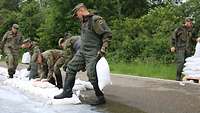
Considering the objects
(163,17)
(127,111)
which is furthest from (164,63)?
(127,111)

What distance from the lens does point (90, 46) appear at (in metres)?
8.33

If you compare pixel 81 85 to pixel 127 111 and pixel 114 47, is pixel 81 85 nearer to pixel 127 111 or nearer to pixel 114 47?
pixel 127 111

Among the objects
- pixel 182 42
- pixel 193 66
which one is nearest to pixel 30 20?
pixel 182 42

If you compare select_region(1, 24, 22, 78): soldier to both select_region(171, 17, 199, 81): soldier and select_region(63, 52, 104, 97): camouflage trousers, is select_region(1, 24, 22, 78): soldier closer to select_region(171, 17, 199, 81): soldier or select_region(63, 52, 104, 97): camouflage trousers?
select_region(171, 17, 199, 81): soldier

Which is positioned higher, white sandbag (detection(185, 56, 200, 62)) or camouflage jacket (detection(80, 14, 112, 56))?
camouflage jacket (detection(80, 14, 112, 56))

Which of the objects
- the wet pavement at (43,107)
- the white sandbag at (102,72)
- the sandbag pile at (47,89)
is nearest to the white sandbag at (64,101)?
the sandbag pile at (47,89)

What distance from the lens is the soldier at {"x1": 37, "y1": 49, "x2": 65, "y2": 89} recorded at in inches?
396

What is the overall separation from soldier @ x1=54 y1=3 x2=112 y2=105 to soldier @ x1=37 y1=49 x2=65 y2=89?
1.48 meters

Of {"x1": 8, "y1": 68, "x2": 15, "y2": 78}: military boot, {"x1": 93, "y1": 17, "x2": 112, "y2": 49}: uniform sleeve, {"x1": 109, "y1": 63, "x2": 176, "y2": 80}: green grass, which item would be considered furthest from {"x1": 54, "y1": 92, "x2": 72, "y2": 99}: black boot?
{"x1": 8, "y1": 68, "x2": 15, "y2": 78}: military boot

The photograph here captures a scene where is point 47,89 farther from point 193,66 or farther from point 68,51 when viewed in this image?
point 193,66

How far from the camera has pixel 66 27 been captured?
1141 inches

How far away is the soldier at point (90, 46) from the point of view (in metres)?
8.14

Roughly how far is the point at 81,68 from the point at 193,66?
3.41m

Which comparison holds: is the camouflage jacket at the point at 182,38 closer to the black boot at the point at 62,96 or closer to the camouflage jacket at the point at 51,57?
the camouflage jacket at the point at 51,57
